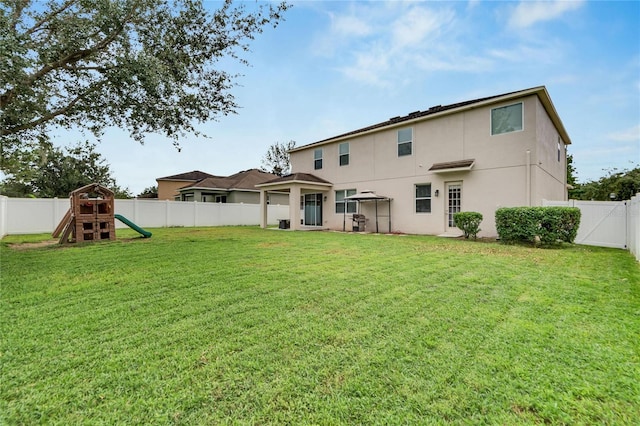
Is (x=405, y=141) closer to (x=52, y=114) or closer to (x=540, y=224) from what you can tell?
(x=540, y=224)

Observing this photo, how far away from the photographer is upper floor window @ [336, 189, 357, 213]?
16.8 m

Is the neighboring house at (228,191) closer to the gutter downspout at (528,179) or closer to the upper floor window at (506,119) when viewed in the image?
the upper floor window at (506,119)

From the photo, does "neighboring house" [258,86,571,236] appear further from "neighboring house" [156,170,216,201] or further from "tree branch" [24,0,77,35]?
"neighboring house" [156,170,216,201]

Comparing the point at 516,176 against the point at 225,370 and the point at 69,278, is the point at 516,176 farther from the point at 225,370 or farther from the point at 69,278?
the point at 69,278

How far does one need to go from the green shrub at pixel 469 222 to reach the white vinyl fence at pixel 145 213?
15.4m

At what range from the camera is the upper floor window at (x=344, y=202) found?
55.1 ft

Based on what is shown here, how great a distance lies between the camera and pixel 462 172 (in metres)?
12.5

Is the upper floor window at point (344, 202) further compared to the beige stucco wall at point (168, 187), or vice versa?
the beige stucco wall at point (168, 187)

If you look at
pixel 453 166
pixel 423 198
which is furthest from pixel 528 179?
pixel 423 198

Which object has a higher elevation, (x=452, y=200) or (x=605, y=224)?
(x=452, y=200)

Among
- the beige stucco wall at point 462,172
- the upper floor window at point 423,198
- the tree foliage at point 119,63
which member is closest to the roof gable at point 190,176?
the beige stucco wall at point 462,172

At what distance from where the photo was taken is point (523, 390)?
6.72ft

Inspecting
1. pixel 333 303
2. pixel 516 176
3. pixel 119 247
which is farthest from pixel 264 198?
pixel 333 303

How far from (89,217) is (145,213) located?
8.40 meters
